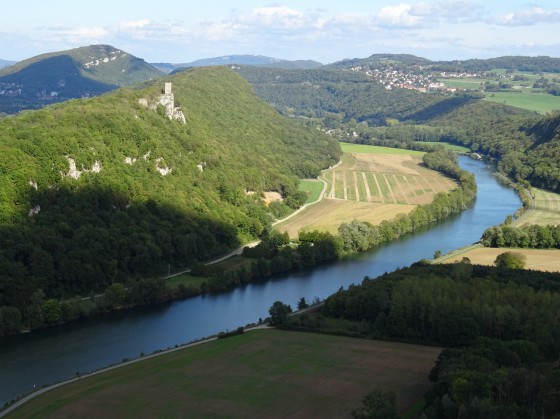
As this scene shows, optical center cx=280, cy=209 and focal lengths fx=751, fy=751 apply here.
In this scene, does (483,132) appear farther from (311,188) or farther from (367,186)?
(311,188)

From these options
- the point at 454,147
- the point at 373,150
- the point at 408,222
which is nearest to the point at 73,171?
the point at 408,222

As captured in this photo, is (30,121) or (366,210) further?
(366,210)

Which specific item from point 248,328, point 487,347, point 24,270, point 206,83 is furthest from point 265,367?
point 206,83

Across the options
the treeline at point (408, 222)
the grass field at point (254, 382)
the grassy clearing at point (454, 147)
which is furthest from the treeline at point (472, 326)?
the grassy clearing at point (454, 147)

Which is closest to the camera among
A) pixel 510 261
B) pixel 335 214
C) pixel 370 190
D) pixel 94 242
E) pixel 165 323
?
pixel 165 323

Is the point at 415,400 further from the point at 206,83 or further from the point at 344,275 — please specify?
the point at 206,83

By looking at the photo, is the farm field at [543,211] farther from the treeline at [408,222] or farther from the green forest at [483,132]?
the treeline at [408,222]

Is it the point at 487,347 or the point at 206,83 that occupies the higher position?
the point at 206,83
